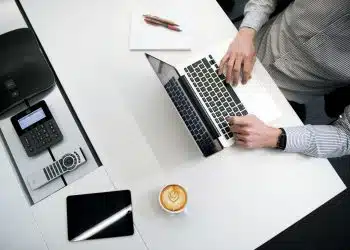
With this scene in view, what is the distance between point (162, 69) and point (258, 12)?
16.9 inches

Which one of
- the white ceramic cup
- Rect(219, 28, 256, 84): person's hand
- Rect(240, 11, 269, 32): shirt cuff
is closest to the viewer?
the white ceramic cup

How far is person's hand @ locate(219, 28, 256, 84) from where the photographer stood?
1040mm

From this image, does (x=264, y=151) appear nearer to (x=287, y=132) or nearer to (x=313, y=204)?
(x=287, y=132)

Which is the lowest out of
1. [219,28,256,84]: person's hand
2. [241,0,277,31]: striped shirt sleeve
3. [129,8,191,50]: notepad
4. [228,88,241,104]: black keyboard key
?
[228,88,241,104]: black keyboard key

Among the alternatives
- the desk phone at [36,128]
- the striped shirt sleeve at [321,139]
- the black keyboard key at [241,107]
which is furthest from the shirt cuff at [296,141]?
the desk phone at [36,128]

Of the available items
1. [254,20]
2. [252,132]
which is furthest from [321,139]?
[254,20]

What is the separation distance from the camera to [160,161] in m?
1.02

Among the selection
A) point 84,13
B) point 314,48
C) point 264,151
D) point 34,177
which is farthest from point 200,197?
point 84,13

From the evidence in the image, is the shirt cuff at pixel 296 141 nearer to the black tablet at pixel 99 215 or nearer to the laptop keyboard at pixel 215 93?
the laptop keyboard at pixel 215 93

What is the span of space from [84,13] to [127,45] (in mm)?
189

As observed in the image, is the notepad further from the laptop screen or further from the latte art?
the latte art

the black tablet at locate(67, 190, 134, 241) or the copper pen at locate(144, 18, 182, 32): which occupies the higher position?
the copper pen at locate(144, 18, 182, 32)

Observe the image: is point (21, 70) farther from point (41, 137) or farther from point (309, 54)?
point (309, 54)

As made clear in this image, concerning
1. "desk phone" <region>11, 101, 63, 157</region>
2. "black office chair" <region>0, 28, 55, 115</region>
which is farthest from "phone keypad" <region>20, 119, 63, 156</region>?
"black office chair" <region>0, 28, 55, 115</region>
